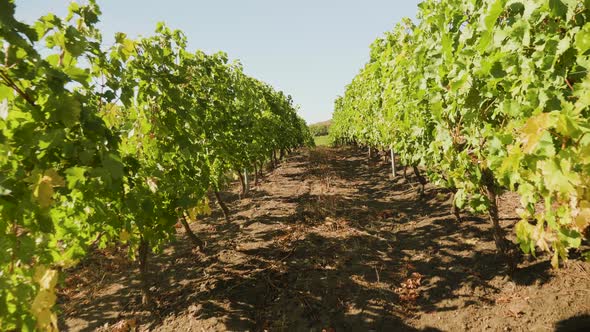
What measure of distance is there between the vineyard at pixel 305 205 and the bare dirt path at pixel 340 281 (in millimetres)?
35

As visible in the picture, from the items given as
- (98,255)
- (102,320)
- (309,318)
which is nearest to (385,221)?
(309,318)

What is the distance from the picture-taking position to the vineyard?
2.11m

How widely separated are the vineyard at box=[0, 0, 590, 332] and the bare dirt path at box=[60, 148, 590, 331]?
3cm

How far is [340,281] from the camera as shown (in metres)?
5.81

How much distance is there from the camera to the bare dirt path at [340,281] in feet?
15.0

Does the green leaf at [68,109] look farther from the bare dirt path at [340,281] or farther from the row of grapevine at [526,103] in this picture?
the bare dirt path at [340,281]

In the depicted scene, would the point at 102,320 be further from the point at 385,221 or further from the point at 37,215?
the point at 385,221

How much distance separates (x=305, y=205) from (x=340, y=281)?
16.3ft

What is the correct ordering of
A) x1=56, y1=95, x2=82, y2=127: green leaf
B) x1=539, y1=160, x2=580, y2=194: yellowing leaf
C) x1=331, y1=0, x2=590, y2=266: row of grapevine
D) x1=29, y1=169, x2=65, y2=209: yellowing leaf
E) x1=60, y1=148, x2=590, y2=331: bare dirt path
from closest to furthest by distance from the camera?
x1=539, y1=160, x2=580, y2=194: yellowing leaf < x1=331, y1=0, x2=590, y2=266: row of grapevine < x1=29, y1=169, x2=65, y2=209: yellowing leaf < x1=56, y1=95, x2=82, y2=127: green leaf < x1=60, y1=148, x2=590, y2=331: bare dirt path

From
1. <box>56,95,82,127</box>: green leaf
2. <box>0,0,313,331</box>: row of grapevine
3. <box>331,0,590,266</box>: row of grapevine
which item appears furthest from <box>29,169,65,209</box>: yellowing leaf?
<box>331,0,590,266</box>: row of grapevine

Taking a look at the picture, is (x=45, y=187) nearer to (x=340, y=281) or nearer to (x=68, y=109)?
(x=68, y=109)

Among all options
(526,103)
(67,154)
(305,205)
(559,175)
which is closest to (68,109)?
(67,154)

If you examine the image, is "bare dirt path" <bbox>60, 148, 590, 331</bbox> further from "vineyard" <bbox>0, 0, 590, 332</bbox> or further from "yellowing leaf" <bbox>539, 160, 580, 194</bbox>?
"yellowing leaf" <bbox>539, 160, 580, 194</bbox>

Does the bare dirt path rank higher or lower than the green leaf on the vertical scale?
lower
